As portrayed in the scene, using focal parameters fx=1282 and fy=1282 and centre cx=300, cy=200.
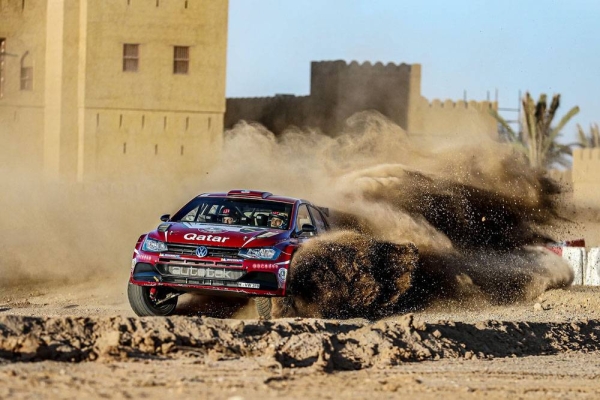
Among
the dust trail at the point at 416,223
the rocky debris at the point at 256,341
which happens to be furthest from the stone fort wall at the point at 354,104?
the rocky debris at the point at 256,341

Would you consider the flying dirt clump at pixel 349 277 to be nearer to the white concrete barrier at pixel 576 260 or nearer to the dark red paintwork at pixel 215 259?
the dark red paintwork at pixel 215 259

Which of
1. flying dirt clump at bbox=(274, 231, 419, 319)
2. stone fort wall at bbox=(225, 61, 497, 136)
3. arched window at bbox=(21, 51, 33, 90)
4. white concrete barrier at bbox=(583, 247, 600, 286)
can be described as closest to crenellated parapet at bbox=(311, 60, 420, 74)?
stone fort wall at bbox=(225, 61, 497, 136)

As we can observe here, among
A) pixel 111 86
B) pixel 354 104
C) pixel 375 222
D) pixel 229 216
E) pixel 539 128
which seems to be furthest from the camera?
pixel 539 128

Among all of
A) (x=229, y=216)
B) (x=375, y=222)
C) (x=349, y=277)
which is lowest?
(x=349, y=277)

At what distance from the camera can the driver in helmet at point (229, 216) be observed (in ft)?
49.4

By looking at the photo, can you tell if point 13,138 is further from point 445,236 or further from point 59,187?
point 445,236

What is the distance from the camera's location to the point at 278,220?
15.0 m

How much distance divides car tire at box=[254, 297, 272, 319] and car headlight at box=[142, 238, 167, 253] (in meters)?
1.21

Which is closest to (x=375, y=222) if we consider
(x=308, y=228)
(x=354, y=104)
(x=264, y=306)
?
(x=308, y=228)

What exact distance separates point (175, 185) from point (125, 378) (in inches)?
746

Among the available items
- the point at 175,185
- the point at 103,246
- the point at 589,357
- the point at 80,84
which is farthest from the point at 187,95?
the point at 589,357

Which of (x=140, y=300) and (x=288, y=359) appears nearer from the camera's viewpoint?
(x=288, y=359)

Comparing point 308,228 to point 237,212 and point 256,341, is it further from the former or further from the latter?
point 256,341

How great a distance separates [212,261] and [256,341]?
210 cm
